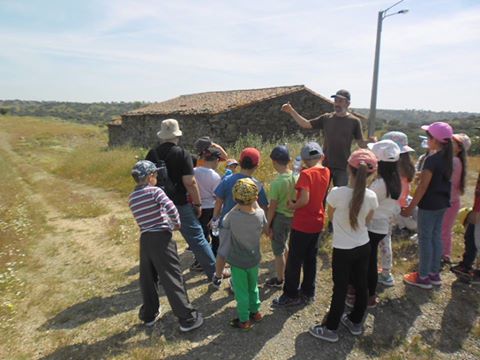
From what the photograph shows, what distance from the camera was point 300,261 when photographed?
3.51 m

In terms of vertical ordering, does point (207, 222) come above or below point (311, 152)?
below

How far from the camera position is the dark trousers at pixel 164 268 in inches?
127

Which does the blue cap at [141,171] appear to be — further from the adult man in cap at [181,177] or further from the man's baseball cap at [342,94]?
the man's baseball cap at [342,94]

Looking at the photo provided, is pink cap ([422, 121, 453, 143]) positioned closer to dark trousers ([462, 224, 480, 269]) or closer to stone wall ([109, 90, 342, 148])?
dark trousers ([462, 224, 480, 269])

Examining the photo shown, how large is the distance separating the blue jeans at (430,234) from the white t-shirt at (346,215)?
1.28 metres

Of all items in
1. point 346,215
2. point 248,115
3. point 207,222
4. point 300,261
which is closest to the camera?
point 346,215

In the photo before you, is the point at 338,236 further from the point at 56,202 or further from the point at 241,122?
the point at 241,122

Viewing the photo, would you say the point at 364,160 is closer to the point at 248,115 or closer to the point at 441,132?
the point at 441,132

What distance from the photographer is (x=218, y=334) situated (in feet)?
10.8

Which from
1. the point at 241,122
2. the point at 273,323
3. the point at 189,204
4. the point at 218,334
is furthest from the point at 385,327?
the point at 241,122

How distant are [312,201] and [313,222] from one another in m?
0.22

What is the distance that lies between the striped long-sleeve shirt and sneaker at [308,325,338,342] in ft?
5.66

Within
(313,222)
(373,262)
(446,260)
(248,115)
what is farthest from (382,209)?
(248,115)

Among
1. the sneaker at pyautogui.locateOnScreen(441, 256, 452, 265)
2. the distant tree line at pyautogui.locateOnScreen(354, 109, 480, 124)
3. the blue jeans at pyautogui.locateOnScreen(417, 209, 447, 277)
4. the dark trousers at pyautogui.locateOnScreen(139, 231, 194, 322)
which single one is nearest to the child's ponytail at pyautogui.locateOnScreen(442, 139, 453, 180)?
the blue jeans at pyautogui.locateOnScreen(417, 209, 447, 277)
